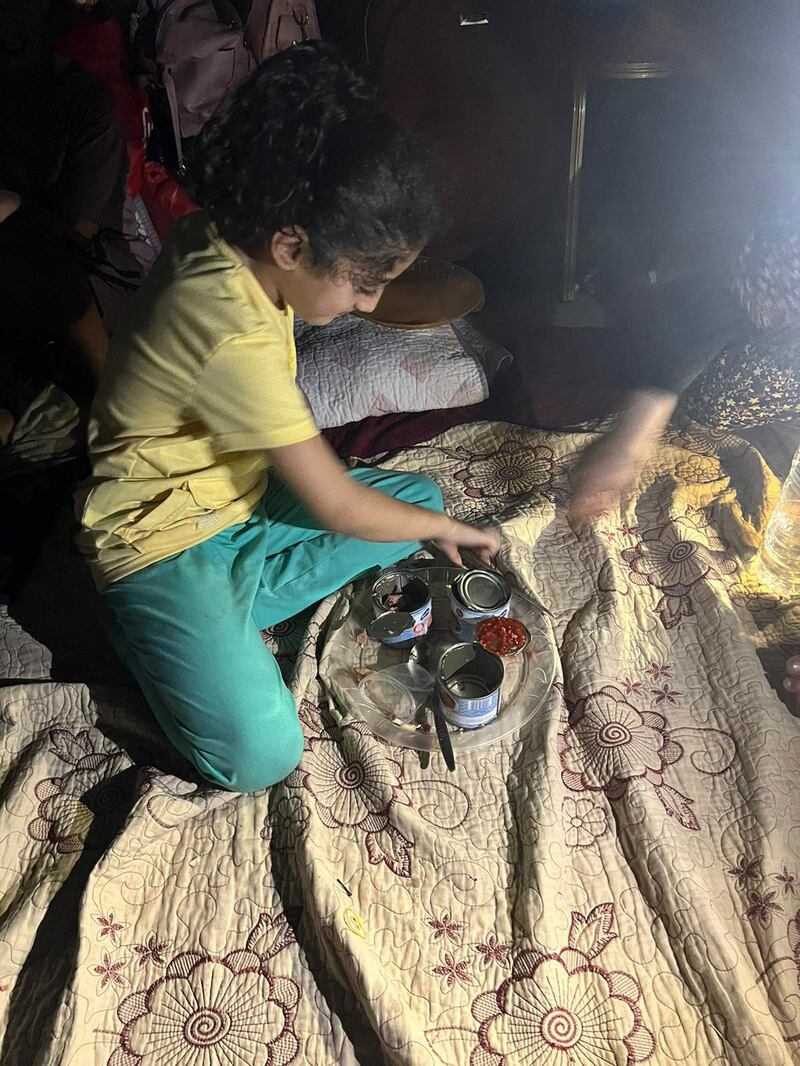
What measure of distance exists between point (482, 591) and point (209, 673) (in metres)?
0.39

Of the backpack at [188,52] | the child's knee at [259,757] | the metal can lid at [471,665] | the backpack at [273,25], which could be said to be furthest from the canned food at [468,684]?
the backpack at [273,25]

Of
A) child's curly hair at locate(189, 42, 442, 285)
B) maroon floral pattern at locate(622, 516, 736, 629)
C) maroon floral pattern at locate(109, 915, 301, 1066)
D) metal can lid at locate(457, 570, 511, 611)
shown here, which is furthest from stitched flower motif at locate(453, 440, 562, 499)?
maroon floral pattern at locate(109, 915, 301, 1066)

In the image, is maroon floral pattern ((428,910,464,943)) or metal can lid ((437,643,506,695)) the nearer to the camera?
maroon floral pattern ((428,910,464,943))

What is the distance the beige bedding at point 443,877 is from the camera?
900 millimetres

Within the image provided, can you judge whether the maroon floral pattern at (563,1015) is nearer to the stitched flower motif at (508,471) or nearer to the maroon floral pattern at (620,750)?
the maroon floral pattern at (620,750)

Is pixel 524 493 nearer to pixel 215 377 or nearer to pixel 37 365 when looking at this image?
pixel 215 377

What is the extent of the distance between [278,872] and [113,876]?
20 centimetres

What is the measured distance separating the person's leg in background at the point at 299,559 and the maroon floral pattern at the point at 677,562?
15.6 inches

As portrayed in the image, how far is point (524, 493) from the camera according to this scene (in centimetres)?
146

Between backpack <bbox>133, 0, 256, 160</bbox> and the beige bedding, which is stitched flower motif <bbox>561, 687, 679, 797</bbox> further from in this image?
backpack <bbox>133, 0, 256, 160</bbox>

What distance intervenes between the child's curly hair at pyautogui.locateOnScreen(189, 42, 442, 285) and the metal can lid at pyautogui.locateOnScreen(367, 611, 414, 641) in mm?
481

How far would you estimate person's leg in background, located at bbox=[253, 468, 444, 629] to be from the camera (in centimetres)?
123

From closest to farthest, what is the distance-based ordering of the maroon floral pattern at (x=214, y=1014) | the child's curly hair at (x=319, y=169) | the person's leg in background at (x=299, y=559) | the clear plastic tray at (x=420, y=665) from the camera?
the child's curly hair at (x=319, y=169) < the maroon floral pattern at (x=214, y=1014) < the clear plastic tray at (x=420, y=665) < the person's leg in background at (x=299, y=559)

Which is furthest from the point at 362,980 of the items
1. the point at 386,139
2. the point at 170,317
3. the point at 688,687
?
the point at 386,139
